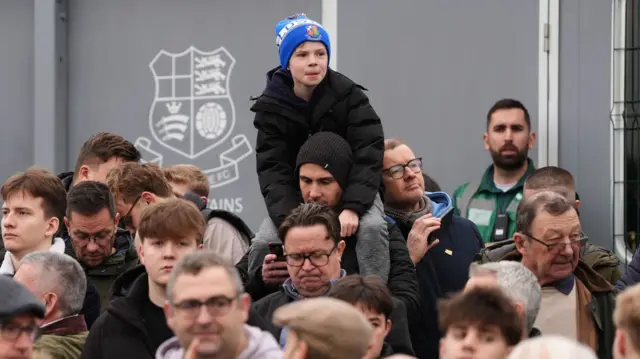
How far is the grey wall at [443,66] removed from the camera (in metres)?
9.89

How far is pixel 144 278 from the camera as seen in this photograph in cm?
657

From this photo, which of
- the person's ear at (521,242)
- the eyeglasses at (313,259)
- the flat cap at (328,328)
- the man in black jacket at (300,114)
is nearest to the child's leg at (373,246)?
the man in black jacket at (300,114)

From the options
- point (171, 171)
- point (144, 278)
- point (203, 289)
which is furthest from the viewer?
point (171, 171)

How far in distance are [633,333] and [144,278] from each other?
2517 millimetres

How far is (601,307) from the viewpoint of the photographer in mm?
6836

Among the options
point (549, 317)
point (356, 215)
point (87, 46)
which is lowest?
point (549, 317)

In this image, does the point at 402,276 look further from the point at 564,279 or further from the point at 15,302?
the point at 15,302

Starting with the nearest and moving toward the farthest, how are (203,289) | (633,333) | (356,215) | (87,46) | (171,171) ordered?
(633,333), (203,289), (356,215), (171,171), (87,46)

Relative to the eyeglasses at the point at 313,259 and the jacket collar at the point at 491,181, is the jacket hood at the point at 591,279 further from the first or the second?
the jacket collar at the point at 491,181

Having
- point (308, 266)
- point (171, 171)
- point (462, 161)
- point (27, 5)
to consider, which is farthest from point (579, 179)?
point (27, 5)

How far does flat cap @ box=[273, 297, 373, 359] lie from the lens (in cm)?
476

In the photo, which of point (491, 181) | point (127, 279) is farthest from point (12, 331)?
point (491, 181)

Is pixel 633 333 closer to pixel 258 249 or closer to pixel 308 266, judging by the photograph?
pixel 308 266

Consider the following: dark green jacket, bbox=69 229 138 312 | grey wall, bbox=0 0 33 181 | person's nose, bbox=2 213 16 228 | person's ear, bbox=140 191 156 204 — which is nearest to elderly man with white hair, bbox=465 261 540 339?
dark green jacket, bbox=69 229 138 312
